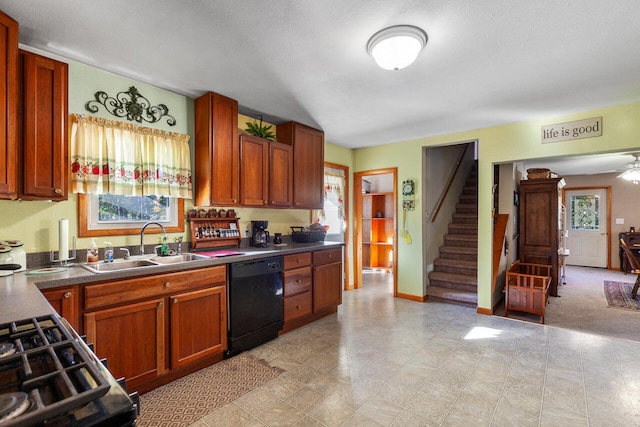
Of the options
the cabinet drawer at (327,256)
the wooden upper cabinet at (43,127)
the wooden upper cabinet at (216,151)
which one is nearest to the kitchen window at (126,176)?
the wooden upper cabinet at (216,151)

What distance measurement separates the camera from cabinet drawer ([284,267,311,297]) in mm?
3254

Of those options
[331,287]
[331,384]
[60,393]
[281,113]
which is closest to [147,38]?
[281,113]

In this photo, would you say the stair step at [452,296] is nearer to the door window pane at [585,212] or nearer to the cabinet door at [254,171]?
the cabinet door at [254,171]

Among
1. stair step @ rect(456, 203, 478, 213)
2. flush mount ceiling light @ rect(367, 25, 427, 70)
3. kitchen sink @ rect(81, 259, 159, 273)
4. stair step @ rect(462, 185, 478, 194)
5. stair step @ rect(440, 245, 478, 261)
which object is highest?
flush mount ceiling light @ rect(367, 25, 427, 70)

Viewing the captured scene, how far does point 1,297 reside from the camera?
1.47 metres

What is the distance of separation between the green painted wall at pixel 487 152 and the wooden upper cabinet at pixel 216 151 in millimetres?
2676

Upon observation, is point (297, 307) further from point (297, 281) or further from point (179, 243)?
point (179, 243)

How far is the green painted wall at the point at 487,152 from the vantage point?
315 centimetres

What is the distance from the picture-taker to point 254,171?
10.9 feet

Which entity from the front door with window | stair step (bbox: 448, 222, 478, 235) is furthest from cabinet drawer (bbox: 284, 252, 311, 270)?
the front door with window

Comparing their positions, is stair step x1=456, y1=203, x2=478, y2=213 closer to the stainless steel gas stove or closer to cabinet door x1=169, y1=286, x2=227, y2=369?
cabinet door x1=169, y1=286, x2=227, y2=369

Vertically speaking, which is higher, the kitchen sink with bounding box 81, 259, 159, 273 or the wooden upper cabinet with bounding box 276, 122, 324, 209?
the wooden upper cabinet with bounding box 276, 122, 324, 209

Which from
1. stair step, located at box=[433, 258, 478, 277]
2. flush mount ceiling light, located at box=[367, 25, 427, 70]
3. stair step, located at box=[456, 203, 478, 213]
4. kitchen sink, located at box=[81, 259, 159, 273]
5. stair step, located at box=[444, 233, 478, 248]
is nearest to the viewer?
flush mount ceiling light, located at box=[367, 25, 427, 70]

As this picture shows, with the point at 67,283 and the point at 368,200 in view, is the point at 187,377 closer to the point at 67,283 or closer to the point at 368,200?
the point at 67,283
